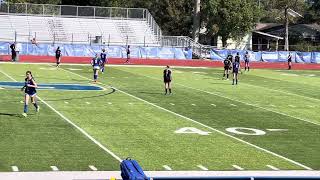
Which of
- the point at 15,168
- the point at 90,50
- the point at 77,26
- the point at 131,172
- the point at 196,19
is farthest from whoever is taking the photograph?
the point at 196,19

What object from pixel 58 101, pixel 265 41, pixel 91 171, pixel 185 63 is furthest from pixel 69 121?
pixel 265 41

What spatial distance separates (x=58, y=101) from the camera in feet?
79.9

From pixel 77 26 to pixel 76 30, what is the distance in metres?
1.01

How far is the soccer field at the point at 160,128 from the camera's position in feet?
47.1

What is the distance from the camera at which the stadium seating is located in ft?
214

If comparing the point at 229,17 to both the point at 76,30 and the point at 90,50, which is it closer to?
the point at 76,30

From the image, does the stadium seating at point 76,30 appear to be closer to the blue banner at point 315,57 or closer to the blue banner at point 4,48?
the blue banner at point 4,48

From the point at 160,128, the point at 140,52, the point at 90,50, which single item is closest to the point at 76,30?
the point at 90,50

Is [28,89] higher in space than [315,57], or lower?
lower

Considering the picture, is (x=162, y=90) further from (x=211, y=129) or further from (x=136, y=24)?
(x=136, y=24)

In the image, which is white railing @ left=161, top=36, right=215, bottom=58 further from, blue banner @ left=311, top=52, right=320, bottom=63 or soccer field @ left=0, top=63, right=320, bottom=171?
soccer field @ left=0, top=63, right=320, bottom=171

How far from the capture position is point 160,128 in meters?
18.9

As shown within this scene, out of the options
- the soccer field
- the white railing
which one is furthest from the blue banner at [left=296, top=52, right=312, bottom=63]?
the soccer field

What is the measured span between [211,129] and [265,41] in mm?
70434
